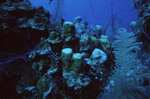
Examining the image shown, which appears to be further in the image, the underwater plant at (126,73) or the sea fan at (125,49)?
the sea fan at (125,49)

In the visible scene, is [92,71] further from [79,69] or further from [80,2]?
[80,2]

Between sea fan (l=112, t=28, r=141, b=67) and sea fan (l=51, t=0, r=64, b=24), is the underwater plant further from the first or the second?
sea fan (l=51, t=0, r=64, b=24)

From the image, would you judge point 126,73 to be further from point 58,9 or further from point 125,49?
point 58,9

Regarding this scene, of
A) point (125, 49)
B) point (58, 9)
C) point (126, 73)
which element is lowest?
point (126, 73)

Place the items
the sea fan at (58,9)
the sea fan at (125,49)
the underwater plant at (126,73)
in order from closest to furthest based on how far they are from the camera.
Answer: the underwater plant at (126,73)
the sea fan at (125,49)
the sea fan at (58,9)

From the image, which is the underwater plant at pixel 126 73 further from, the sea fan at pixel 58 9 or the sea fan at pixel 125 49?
the sea fan at pixel 58 9

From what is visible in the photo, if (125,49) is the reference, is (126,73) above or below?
below

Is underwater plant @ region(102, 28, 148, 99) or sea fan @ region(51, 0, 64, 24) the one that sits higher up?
sea fan @ region(51, 0, 64, 24)

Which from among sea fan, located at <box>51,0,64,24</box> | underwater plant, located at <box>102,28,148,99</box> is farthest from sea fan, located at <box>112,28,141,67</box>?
sea fan, located at <box>51,0,64,24</box>

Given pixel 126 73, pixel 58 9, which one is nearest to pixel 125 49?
pixel 126 73

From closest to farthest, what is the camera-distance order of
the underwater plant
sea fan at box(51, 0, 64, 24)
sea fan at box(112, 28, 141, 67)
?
the underwater plant → sea fan at box(112, 28, 141, 67) → sea fan at box(51, 0, 64, 24)

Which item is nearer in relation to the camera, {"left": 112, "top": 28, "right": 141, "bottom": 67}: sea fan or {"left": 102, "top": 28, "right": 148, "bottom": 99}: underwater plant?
{"left": 102, "top": 28, "right": 148, "bottom": 99}: underwater plant

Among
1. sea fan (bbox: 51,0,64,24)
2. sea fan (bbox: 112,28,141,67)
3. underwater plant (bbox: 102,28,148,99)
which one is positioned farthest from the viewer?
sea fan (bbox: 51,0,64,24)

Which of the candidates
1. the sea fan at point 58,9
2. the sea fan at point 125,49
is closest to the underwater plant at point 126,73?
the sea fan at point 125,49
